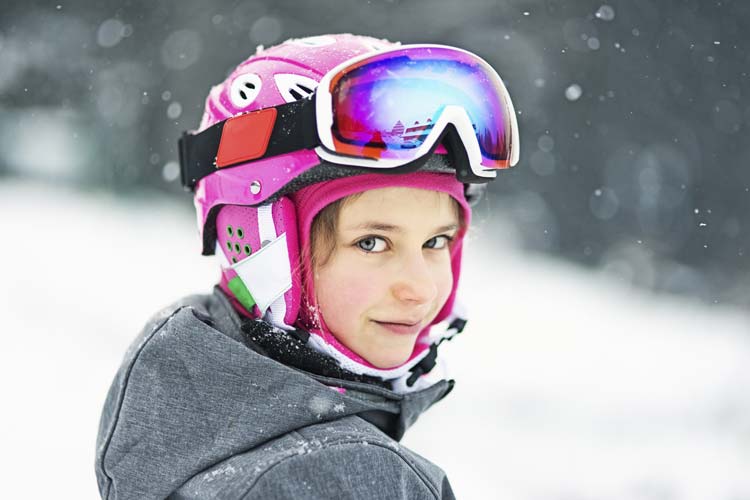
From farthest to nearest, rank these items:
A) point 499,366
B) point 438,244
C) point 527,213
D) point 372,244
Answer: point 527,213 → point 499,366 → point 438,244 → point 372,244

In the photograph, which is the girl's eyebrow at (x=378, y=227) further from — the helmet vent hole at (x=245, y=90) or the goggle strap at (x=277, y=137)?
the helmet vent hole at (x=245, y=90)

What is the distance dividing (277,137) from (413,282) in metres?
0.47

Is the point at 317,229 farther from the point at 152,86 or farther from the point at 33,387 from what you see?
the point at 152,86

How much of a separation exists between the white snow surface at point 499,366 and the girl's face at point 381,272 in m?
2.38

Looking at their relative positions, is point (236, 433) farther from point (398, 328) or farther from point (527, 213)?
point (527, 213)

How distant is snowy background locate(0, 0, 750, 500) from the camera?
17.2 feet

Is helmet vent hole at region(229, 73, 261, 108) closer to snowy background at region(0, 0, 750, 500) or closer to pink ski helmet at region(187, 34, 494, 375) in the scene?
pink ski helmet at region(187, 34, 494, 375)

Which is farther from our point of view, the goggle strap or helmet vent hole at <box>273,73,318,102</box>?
helmet vent hole at <box>273,73,318,102</box>

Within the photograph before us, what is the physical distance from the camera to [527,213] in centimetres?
913

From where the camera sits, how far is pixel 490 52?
884 cm

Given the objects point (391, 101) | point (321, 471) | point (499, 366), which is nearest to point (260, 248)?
point (391, 101)

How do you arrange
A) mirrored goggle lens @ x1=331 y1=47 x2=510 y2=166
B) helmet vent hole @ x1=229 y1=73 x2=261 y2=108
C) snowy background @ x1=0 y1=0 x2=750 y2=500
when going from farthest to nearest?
1. snowy background @ x1=0 y1=0 x2=750 y2=500
2. helmet vent hole @ x1=229 y1=73 x2=261 y2=108
3. mirrored goggle lens @ x1=331 y1=47 x2=510 y2=166

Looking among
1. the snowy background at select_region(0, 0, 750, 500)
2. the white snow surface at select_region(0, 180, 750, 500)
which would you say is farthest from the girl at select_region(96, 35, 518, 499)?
the snowy background at select_region(0, 0, 750, 500)

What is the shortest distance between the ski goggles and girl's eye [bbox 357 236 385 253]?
21cm
